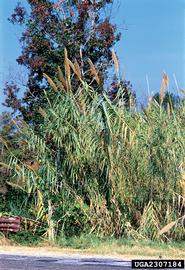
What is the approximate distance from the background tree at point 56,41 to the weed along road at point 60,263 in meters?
7.64

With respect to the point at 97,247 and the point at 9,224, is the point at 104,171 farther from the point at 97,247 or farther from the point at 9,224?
the point at 9,224

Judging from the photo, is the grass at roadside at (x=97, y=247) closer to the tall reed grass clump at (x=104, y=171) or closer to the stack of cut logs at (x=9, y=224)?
the stack of cut logs at (x=9, y=224)

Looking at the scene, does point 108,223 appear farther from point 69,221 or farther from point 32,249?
point 32,249

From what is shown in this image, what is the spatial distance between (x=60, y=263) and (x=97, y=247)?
2031 millimetres

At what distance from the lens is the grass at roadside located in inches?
451

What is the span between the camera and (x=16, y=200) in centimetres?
1471

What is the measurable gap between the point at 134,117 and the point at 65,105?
1513 mm

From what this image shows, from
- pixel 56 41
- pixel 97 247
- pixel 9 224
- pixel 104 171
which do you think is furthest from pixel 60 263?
pixel 56 41

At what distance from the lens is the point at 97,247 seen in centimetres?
1217

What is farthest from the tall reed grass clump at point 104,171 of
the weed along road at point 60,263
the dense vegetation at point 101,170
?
the weed along road at point 60,263

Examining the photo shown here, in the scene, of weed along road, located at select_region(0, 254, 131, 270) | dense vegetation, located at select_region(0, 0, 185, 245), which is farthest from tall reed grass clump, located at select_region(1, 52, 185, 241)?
weed along road, located at select_region(0, 254, 131, 270)

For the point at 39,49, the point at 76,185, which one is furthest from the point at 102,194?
the point at 39,49

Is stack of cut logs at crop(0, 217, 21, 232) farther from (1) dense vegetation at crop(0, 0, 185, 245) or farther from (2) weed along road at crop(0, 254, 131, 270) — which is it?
→ (2) weed along road at crop(0, 254, 131, 270)

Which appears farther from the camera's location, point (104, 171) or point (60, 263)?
point (104, 171)
